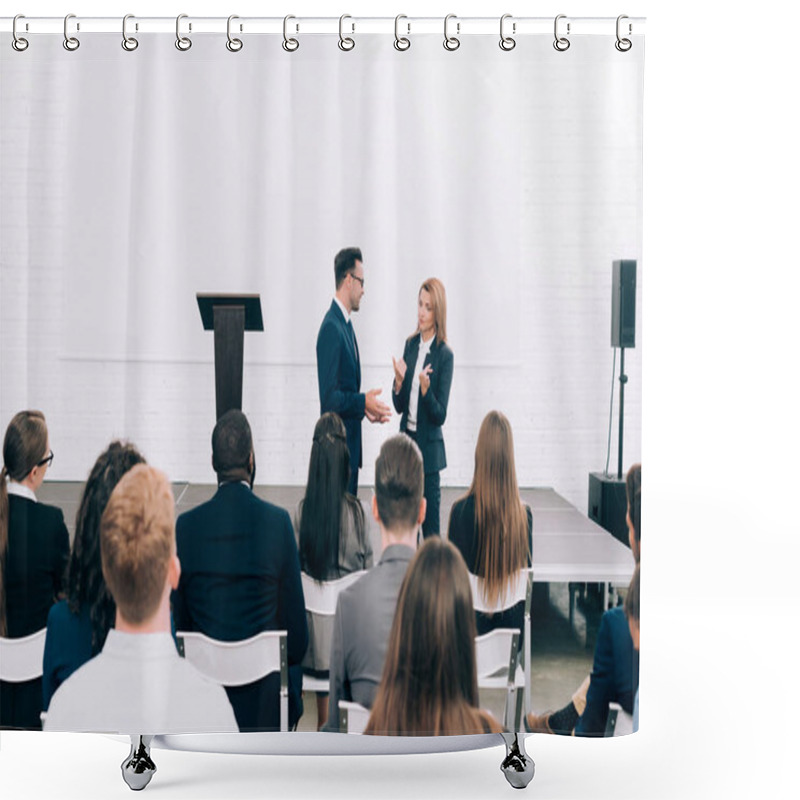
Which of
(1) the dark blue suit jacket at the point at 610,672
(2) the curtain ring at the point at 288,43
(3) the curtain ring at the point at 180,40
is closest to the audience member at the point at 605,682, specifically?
(1) the dark blue suit jacket at the point at 610,672

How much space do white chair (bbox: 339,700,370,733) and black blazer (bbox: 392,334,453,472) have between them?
2.20ft

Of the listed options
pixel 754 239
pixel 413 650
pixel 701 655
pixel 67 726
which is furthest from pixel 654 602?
pixel 67 726

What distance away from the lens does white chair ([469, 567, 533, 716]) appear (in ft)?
10.2

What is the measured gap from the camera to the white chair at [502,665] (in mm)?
3119

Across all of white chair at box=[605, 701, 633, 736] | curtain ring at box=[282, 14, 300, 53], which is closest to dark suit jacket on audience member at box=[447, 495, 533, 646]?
white chair at box=[605, 701, 633, 736]

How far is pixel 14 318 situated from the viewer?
123 inches

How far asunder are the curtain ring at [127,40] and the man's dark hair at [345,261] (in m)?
0.77

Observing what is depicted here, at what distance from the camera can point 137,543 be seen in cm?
312

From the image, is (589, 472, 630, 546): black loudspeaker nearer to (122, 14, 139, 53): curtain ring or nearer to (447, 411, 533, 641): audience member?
(447, 411, 533, 641): audience member

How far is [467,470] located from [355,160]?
0.88m

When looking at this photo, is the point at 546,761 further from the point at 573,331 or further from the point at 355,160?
the point at 355,160

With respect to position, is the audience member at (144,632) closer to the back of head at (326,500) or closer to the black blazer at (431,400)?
the back of head at (326,500)

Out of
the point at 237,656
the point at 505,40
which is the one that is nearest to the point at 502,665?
the point at 237,656

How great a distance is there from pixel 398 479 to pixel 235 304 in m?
0.64
